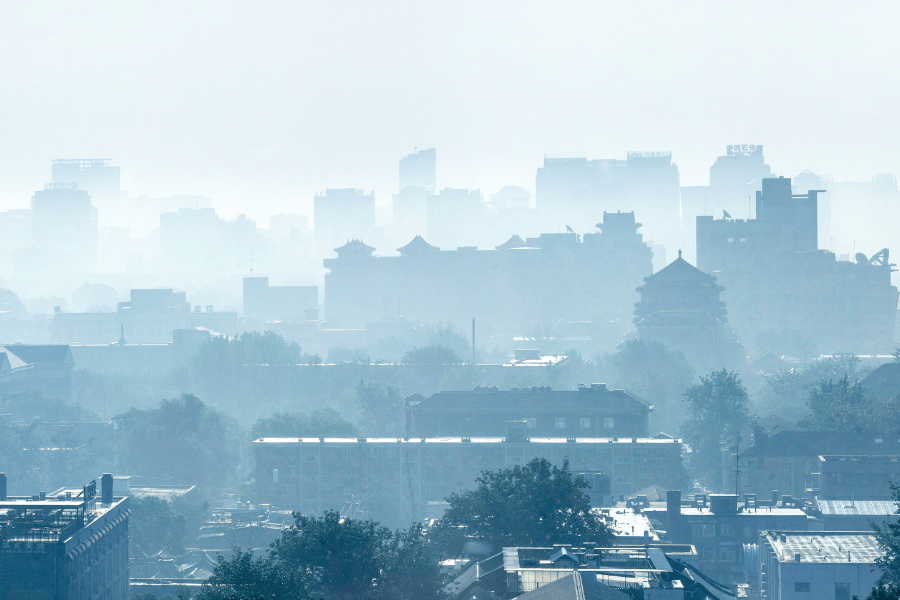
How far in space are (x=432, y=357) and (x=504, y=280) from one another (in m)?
71.6

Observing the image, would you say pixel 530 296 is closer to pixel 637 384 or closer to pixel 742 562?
pixel 637 384

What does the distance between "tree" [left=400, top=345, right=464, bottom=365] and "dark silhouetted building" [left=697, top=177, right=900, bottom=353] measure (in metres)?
44.3

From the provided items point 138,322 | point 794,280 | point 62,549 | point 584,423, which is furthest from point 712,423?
point 138,322

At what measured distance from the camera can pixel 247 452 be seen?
8731 cm

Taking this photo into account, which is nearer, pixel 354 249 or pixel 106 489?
pixel 106 489

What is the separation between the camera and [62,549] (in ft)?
139

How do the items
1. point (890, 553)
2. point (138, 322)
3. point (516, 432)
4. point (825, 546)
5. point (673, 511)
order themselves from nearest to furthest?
point (890, 553) → point (825, 546) → point (673, 511) → point (516, 432) → point (138, 322)

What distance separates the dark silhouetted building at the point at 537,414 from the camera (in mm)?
77750

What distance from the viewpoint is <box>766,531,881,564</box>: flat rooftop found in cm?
4538

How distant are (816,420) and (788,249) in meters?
80.1

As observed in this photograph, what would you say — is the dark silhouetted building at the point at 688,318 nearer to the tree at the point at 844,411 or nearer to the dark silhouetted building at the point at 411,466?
the tree at the point at 844,411

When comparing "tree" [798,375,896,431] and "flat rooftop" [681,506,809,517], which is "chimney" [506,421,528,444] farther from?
"tree" [798,375,896,431]

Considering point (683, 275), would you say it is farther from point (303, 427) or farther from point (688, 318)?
point (303, 427)

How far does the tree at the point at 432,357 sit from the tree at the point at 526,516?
73.4 metres
